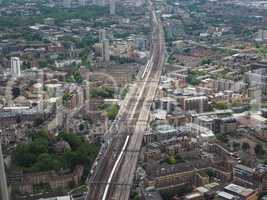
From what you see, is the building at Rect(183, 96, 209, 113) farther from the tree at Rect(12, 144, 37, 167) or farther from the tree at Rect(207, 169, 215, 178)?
the tree at Rect(12, 144, 37, 167)

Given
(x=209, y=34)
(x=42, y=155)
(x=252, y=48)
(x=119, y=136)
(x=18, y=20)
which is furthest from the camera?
(x=18, y=20)

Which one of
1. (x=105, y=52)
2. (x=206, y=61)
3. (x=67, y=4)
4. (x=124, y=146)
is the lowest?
(x=124, y=146)

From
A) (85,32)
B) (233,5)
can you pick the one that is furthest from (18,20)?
(233,5)

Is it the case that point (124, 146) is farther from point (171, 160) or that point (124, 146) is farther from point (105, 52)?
point (105, 52)

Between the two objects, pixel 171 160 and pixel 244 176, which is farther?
pixel 171 160

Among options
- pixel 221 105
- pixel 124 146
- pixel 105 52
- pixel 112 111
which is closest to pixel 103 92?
pixel 112 111

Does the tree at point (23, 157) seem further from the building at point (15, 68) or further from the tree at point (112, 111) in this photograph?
the building at point (15, 68)

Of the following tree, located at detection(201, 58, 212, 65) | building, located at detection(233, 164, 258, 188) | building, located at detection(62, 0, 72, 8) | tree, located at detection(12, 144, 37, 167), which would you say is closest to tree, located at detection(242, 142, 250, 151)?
building, located at detection(233, 164, 258, 188)

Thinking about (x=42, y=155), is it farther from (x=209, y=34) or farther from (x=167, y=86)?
(x=209, y=34)
